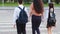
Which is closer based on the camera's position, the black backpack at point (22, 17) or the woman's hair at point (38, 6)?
the black backpack at point (22, 17)

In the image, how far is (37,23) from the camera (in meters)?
9.22

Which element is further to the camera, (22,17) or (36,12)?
(36,12)

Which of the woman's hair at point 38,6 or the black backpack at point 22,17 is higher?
the woman's hair at point 38,6

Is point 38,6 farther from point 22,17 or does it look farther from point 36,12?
point 22,17

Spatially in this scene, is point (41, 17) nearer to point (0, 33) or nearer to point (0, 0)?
point (0, 33)

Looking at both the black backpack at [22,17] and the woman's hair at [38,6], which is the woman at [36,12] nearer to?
the woman's hair at [38,6]

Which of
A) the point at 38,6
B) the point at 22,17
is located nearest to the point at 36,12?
the point at 38,6

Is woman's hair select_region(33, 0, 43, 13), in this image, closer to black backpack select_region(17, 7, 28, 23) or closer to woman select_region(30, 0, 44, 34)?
woman select_region(30, 0, 44, 34)

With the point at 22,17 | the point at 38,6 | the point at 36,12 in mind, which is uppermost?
the point at 38,6

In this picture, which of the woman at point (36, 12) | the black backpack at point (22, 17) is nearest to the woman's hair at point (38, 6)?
the woman at point (36, 12)

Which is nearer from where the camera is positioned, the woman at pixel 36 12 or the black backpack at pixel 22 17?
the black backpack at pixel 22 17

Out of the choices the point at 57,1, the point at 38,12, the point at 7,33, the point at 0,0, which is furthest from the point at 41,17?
the point at 0,0

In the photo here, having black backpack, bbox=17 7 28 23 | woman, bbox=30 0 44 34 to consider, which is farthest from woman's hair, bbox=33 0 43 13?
black backpack, bbox=17 7 28 23

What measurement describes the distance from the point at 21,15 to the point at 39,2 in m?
0.88
